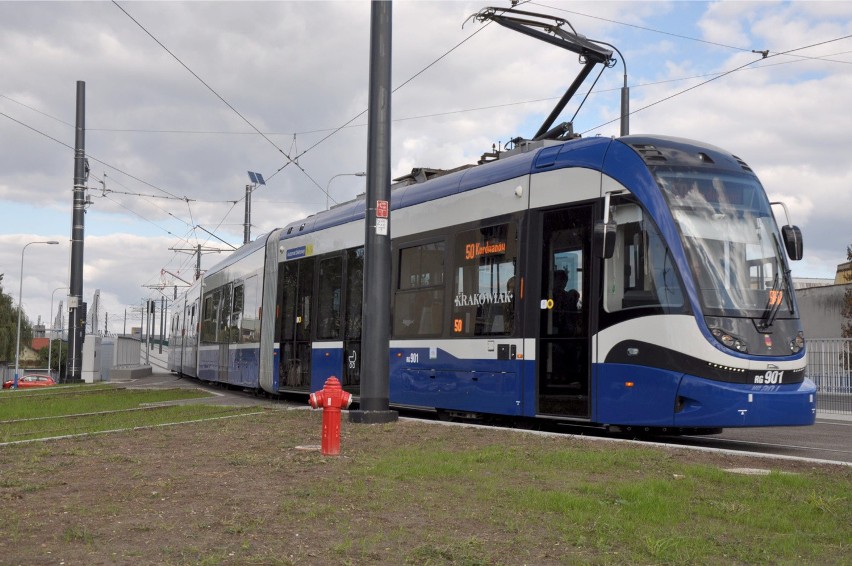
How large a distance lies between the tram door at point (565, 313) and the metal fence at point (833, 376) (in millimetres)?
10489

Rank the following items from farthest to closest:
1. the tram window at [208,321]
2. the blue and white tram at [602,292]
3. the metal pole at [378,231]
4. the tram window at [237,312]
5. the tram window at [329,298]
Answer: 1. the tram window at [208,321]
2. the tram window at [237,312]
3. the tram window at [329,298]
4. the metal pole at [378,231]
5. the blue and white tram at [602,292]

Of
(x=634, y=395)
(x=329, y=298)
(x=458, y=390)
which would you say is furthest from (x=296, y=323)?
(x=634, y=395)

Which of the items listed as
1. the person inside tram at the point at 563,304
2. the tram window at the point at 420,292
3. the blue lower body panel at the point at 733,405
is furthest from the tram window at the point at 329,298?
the blue lower body panel at the point at 733,405

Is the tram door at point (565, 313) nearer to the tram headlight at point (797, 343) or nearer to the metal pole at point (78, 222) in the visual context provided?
the tram headlight at point (797, 343)

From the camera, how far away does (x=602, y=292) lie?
37.9 feet

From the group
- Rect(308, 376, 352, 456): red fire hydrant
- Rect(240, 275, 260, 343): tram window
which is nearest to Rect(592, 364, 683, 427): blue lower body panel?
Rect(308, 376, 352, 456): red fire hydrant

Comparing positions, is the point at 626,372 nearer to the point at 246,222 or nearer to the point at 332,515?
the point at 332,515

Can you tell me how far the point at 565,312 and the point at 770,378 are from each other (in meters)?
2.50

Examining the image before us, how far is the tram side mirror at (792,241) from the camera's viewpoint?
1191 cm

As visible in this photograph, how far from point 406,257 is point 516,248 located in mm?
3028

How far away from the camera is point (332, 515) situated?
21.0 feet

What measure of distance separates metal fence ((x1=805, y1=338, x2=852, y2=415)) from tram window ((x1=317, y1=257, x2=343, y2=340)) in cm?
988

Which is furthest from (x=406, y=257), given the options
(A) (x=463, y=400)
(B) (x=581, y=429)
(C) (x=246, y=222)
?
(C) (x=246, y=222)

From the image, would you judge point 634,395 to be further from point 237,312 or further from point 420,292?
point 237,312
